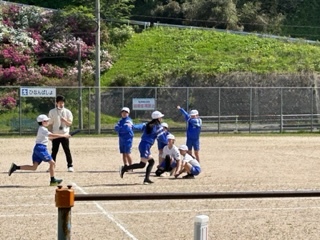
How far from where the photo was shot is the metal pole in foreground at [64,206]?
20.2 feet

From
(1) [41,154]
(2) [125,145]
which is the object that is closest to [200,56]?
(2) [125,145]

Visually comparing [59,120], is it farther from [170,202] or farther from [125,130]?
[170,202]

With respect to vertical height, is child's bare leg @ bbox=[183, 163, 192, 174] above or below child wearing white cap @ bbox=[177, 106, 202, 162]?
below

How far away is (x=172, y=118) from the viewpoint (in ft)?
158

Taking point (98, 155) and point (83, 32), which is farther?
point (83, 32)

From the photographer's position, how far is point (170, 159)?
2012 centimetres

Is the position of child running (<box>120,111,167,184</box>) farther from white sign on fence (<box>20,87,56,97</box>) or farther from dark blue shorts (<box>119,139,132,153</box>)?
white sign on fence (<box>20,87,56,97</box>)

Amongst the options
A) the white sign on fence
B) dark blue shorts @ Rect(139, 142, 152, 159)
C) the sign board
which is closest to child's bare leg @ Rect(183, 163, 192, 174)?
dark blue shorts @ Rect(139, 142, 152, 159)

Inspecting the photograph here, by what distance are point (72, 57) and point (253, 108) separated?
41.6 feet

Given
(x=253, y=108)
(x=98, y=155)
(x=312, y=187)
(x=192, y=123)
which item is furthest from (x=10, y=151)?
(x=253, y=108)

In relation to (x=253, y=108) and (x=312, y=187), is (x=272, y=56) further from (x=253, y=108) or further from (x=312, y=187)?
(x=312, y=187)

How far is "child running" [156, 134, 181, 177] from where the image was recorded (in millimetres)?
20078

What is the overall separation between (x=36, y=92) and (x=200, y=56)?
15.3 meters

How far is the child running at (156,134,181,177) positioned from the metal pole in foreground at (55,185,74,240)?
13764 mm
